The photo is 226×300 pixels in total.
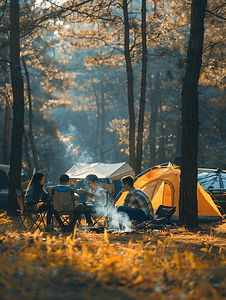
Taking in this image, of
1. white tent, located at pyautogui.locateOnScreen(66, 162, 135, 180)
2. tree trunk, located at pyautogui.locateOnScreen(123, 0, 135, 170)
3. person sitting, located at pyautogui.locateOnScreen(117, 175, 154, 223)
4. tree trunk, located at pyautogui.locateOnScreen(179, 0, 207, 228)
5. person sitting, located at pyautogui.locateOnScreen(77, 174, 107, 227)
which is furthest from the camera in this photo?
tree trunk, located at pyautogui.locateOnScreen(123, 0, 135, 170)

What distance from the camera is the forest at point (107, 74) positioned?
33.4ft

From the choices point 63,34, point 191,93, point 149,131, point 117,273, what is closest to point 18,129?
point 63,34

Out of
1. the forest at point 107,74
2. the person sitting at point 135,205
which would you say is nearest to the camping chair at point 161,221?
the person sitting at point 135,205

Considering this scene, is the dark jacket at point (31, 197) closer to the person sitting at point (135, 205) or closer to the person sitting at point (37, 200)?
the person sitting at point (37, 200)

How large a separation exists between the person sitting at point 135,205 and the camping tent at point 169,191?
1.71 meters

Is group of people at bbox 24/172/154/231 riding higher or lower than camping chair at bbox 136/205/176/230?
higher

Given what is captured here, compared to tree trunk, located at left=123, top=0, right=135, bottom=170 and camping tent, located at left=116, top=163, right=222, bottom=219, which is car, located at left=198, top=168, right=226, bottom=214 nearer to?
camping tent, located at left=116, top=163, right=222, bottom=219

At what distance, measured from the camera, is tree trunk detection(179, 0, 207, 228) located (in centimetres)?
696

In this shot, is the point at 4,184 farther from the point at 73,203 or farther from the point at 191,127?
the point at 191,127

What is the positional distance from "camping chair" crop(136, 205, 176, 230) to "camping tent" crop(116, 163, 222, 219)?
3.40 ft

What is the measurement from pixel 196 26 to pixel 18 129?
6145 millimetres

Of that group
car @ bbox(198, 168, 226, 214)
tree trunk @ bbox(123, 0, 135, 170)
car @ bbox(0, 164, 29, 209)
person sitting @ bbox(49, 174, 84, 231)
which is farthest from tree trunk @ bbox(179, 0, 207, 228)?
car @ bbox(0, 164, 29, 209)

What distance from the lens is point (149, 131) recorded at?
28859mm

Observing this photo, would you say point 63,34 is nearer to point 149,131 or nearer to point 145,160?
point 149,131
